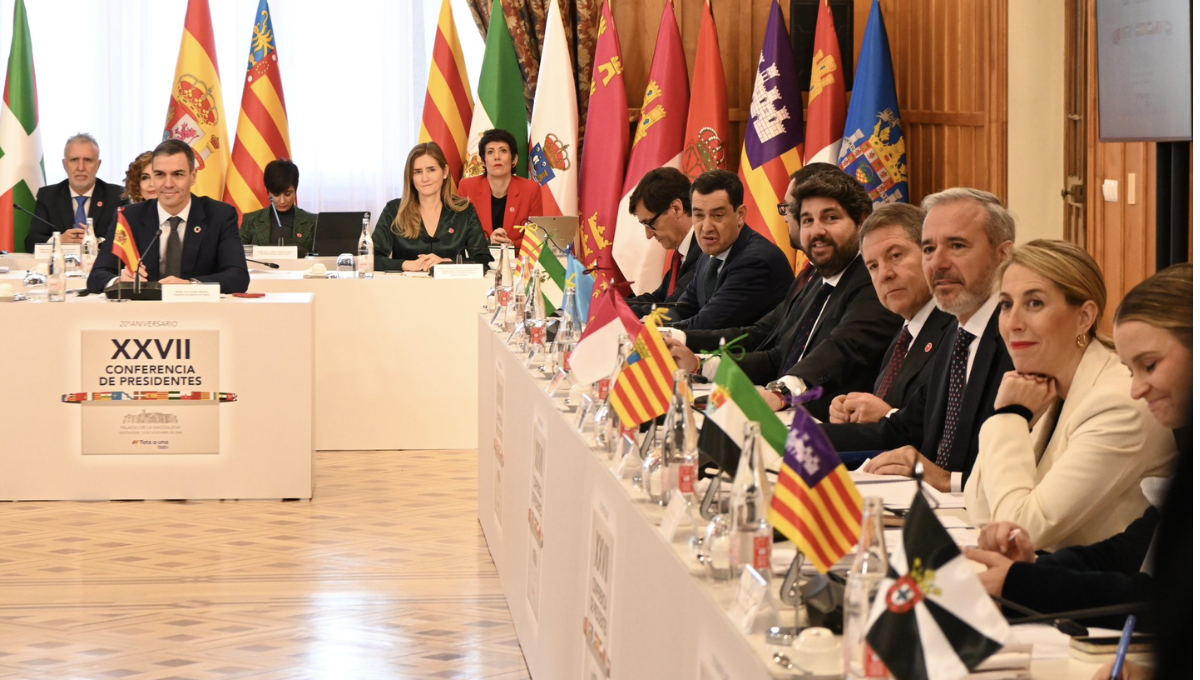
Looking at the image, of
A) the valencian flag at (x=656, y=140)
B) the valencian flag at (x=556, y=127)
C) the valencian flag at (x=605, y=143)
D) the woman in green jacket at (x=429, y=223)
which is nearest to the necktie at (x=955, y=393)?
the woman in green jacket at (x=429, y=223)

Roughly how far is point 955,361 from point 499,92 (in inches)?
254

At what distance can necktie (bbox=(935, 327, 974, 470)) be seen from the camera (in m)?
2.70

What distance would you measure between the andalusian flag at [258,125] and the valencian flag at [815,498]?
8048 millimetres

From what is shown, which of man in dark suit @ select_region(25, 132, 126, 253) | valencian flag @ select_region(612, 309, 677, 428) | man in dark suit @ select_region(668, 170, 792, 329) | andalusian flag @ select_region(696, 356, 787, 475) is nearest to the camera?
andalusian flag @ select_region(696, 356, 787, 475)

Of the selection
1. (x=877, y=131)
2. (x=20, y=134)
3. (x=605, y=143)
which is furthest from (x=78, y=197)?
(x=877, y=131)

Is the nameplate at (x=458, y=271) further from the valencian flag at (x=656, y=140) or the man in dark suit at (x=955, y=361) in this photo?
the man in dark suit at (x=955, y=361)

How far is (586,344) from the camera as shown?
2.88 metres

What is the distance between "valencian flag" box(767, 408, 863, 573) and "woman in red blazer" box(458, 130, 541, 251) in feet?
20.3

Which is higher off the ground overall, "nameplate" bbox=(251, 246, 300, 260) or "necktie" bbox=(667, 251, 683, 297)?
"nameplate" bbox=(251, 246, 300, 260)

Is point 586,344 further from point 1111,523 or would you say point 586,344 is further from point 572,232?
point 572,232

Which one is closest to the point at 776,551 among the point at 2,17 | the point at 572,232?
the point at 572,232

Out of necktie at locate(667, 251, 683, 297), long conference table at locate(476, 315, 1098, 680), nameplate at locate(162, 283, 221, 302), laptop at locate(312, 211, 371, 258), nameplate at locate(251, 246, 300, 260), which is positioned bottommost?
long conference table at locate(476, 315, 1098, 680)

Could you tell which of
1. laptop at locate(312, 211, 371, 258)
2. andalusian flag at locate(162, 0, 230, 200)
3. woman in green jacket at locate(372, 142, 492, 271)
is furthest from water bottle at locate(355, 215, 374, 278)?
andalusian flag at locate(162, 0, 230, 200)

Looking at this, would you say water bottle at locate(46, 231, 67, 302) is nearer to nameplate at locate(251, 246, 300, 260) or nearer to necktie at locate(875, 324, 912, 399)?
nameplate at locate(251, 246, 300, 260)
